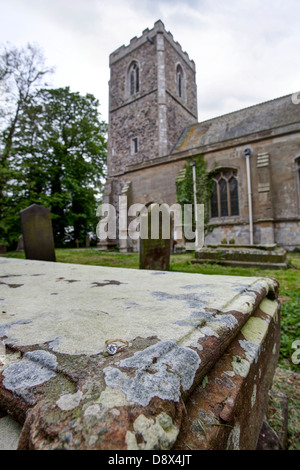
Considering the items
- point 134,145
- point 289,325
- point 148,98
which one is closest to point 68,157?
point 134,145

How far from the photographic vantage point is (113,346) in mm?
614

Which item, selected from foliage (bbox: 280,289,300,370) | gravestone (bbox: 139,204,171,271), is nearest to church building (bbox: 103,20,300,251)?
gravestone (bbox: 139,204,171,271)

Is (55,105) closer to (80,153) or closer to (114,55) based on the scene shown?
(80,153)

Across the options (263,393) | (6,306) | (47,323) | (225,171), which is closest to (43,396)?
(47,323)

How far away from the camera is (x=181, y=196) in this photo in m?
11.1

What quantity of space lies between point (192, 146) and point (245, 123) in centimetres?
291

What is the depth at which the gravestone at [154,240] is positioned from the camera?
15.3ft

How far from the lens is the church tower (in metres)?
14.5

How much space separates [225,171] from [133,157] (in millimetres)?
7291

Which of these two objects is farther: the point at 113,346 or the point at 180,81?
the point at 180,81

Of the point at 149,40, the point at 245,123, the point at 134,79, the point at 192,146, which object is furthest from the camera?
the point at 134,79

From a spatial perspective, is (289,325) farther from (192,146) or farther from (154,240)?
(192,146)

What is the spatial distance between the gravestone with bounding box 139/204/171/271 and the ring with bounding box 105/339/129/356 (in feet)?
→ 12.8

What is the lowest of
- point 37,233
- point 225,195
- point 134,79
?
point 37,233
